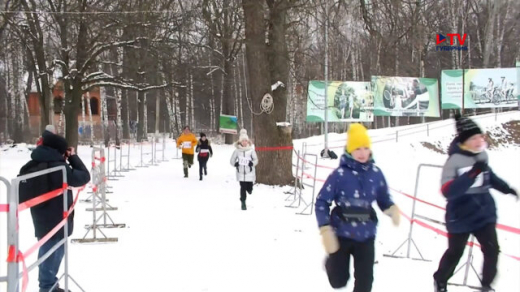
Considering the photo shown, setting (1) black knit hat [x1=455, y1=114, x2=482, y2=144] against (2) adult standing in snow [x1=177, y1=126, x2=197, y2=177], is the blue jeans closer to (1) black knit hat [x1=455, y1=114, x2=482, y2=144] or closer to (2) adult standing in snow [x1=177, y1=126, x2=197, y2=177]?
(1) black knit hat [x1=455, y1=114, x2=482, y2=144]

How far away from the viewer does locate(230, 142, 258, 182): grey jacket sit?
401 inches

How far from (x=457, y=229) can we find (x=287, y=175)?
8.90 meters

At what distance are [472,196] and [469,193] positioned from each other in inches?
1.6

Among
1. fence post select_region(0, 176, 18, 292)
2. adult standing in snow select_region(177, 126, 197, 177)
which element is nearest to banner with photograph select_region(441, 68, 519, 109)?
adult standing in snow select_region(177, 126, 197, 177)

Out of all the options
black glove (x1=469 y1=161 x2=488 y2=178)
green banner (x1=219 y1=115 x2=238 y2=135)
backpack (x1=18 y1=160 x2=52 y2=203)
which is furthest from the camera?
green banner (x1=219 y1=115 x2=238 y2=135)

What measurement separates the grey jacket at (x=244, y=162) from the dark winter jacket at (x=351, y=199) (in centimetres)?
609

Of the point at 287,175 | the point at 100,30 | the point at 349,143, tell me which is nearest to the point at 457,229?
the point at 349,143

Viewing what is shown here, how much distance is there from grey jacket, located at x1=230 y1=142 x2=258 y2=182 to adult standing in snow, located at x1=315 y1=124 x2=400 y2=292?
6.09 m

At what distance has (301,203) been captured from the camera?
1137cm

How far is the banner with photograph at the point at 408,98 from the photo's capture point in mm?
25047

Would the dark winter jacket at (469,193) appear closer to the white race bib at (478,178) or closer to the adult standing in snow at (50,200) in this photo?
the white race bib at (478,178)

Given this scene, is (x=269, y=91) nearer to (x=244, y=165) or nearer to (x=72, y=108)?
(x=244, y=165)

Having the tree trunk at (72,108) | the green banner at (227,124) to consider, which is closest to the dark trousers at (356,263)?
the tree trunk at (72,108)

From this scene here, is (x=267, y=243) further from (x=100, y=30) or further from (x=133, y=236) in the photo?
(x=100, y=30)
